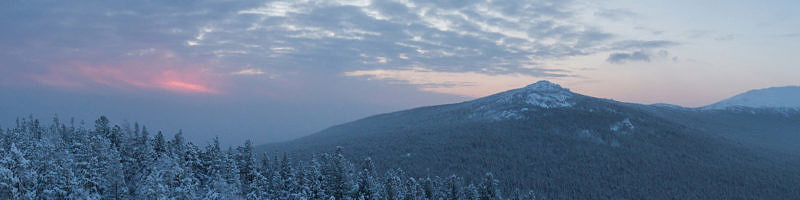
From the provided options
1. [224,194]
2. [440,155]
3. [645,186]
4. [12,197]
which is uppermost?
[12,197]

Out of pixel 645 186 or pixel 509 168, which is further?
pixel 509 168

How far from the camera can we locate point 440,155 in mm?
181750

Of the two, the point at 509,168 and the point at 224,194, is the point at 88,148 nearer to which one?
the point at 224,194

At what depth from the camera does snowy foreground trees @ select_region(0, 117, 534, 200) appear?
139 feet

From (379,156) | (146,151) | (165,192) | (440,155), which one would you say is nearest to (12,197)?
(165,192)

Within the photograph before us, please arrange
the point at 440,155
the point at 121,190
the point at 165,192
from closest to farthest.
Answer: the point at 165,192, the point at 121,190, the point at 440,155

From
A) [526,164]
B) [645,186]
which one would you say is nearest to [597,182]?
[645,186]

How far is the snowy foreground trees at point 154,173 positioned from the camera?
139 ft

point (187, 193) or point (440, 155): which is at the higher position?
point (187, 193)

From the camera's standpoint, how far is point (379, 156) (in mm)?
177250

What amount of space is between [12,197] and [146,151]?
2491cm

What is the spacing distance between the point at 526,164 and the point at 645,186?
4741cm

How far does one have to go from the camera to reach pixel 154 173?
43.1 m

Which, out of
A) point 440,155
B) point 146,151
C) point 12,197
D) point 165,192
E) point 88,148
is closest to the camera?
point 12,197
